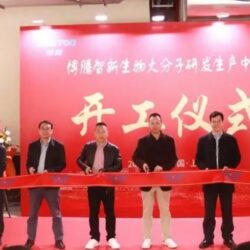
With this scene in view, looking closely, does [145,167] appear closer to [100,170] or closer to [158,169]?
[158,169]

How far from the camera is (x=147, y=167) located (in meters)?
4.85

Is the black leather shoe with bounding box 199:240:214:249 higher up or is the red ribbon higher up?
the red ribbon

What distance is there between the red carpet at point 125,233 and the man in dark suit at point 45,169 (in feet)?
0.64

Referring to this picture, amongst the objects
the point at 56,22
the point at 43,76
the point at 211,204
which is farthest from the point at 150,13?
the point at 211,204

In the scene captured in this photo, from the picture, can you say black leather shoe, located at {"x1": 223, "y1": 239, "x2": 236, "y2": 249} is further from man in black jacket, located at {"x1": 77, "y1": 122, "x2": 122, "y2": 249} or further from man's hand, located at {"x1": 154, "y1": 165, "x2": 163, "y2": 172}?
man in black jacket, located at {"x1": 77, "y1": 122, "x2": 122, "y2": 249}

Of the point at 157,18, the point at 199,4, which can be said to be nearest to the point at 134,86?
the point at 157,18

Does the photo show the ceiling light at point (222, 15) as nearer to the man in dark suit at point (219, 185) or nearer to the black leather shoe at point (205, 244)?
the man in dark suit at point (219, 185)

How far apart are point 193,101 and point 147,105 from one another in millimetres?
636

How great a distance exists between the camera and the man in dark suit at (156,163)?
484 cm

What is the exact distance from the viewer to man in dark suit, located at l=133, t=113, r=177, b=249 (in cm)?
484

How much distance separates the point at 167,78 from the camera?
664 centimetres

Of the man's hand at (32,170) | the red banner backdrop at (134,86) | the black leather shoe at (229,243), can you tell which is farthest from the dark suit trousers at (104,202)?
the red banner backdrop at (134,86)

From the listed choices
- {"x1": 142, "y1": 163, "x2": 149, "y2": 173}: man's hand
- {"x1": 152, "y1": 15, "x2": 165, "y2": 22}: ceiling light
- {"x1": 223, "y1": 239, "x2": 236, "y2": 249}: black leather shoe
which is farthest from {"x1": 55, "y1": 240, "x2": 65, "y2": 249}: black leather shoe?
{"x1": 152, "y1": 15, "x2": 165, "y2": 22}: ceiling light

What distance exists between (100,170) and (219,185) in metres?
1.21
